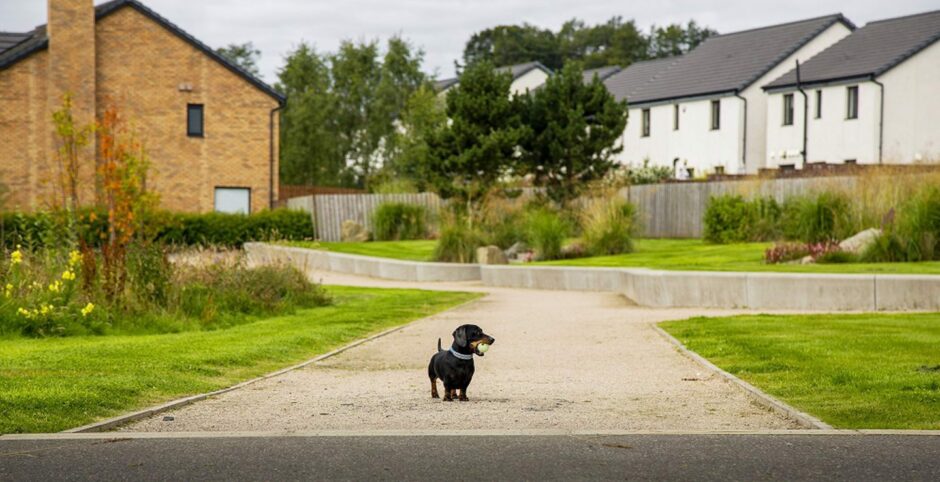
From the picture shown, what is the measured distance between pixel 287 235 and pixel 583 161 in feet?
34.0

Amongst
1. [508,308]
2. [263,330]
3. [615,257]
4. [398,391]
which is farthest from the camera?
[615,257]

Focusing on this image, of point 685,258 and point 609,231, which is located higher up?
point 609,231

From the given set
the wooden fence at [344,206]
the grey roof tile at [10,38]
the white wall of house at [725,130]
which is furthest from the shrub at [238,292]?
the white wall of house at [725,130]

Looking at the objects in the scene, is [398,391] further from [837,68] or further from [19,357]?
[837,68]

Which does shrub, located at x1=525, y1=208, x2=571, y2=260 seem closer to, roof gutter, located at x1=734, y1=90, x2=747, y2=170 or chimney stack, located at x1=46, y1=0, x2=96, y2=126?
chimney stack, located at x1=46, y1=0, x2=96, y2=126

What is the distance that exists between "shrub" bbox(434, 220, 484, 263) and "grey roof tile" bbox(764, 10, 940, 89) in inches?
926

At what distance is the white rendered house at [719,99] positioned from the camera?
56281mm

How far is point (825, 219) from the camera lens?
26.6m

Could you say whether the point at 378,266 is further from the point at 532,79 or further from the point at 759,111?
the point at 532,79

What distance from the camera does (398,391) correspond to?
10.8 metres

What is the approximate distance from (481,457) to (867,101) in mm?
45781

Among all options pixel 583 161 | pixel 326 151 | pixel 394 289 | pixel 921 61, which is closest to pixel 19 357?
pixel 394 289

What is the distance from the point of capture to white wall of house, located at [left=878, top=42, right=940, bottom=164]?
49.5m

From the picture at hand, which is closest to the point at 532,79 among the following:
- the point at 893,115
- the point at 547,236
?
the point at 893,115
